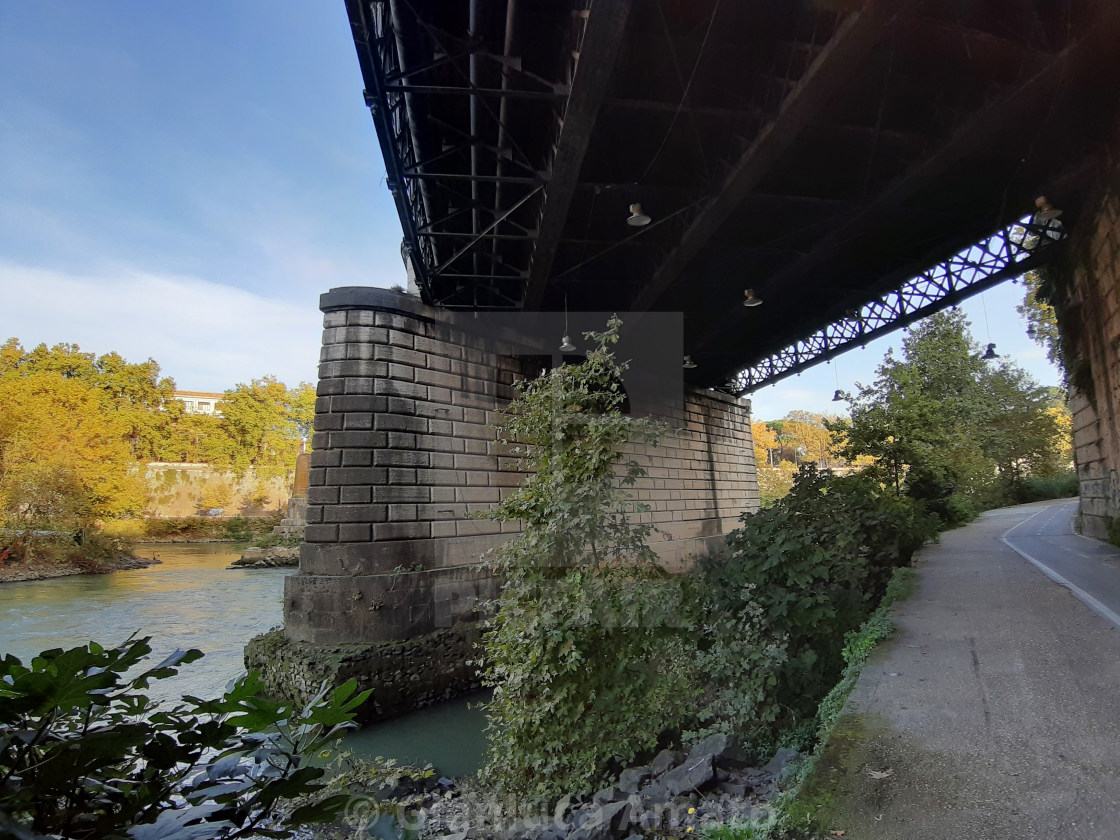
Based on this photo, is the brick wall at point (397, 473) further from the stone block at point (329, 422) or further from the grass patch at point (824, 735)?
the grass patch at point (824, 735)

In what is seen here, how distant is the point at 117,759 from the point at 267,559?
115 ft

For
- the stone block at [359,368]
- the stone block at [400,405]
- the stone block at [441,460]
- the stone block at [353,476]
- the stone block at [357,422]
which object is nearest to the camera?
the stone block at [353,476]

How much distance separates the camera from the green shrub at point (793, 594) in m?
5.14

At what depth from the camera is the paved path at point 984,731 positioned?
8.57 ft

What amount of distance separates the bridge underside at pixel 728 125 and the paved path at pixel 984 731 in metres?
5.82

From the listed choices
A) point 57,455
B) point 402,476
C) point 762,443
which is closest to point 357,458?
point 402,476

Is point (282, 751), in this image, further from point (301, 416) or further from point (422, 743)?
point (301, 416)

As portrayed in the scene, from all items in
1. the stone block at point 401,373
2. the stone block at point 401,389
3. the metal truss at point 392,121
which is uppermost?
the metal truss at point 392,121

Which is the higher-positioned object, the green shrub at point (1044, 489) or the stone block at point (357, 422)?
the stone block at point (357, 422)

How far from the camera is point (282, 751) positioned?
1222 mm

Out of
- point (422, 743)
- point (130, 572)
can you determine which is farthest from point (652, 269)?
point (130, 572)

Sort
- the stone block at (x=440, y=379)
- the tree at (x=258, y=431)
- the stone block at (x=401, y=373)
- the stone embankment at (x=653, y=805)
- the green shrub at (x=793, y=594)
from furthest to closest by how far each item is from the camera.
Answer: the tree at (x=258, y=431) < the stone block at (x=440, y=379) < the stone block at (x=401, y=373) < the green shrub at (x=793, y=594) < the stone embankment at (x=653, y=805)

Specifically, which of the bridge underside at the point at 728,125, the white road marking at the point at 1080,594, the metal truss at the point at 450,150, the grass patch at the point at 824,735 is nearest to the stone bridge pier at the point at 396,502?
the metal truss at the point at 450,150

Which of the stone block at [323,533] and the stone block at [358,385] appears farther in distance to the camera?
the stone block at [358,385]
